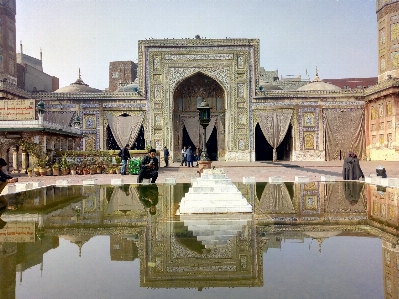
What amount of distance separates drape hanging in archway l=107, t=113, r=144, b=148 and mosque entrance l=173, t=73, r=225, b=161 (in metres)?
2.80

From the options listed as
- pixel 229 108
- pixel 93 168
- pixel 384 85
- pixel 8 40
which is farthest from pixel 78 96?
pixel 384 85

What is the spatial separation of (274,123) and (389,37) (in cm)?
Result: 829

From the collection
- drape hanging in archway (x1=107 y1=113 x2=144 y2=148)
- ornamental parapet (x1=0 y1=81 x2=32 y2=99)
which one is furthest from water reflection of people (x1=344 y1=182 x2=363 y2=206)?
ornamental parapet (x1=0 y1=81 x2=32 y2=99)

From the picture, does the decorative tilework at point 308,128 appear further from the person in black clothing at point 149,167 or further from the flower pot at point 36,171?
the flower pot at point 36,171

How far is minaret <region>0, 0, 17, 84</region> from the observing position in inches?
842

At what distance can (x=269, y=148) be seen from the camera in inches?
1081

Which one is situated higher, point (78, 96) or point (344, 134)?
point (78, 96)

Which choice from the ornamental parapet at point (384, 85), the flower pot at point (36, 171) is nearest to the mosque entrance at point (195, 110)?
the ornamental parapet at point (384, 85)

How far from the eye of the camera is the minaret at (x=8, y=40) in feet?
70.2

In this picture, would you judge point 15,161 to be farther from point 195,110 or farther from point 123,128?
point 195,110

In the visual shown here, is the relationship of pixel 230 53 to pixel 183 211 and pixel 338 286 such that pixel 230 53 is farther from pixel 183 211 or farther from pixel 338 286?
pixel 338 286

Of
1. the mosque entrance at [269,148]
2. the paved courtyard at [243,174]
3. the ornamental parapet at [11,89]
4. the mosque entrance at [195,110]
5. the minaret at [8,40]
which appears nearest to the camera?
the paved courtyard at [243,174]

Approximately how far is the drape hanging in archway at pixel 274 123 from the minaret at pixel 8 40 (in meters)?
15.6

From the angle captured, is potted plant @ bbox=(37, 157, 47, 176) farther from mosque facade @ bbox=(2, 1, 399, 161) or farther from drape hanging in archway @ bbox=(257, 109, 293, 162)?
drape hanging in archway @ bbox=(257, 109, 293, 162)
